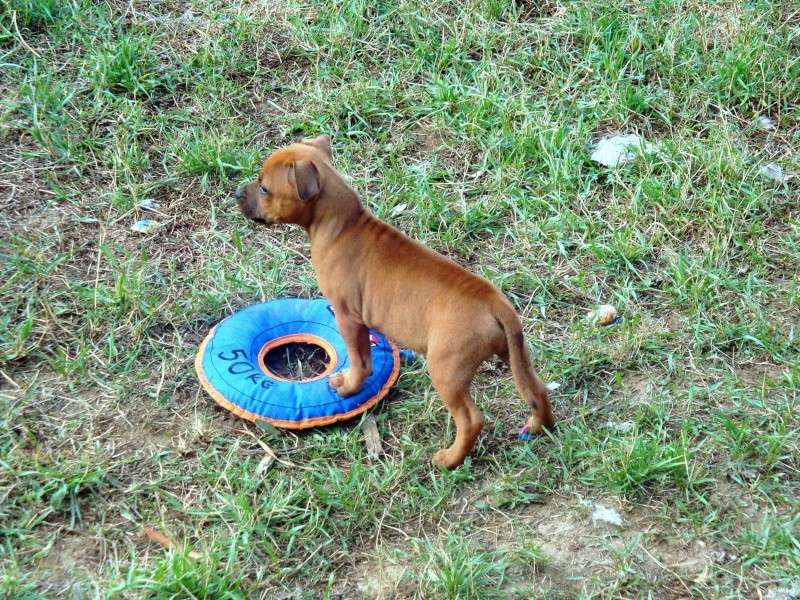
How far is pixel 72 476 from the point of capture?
16.4 ft

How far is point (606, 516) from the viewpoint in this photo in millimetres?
4984

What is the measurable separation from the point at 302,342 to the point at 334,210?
115cm

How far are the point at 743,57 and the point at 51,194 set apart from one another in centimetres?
562

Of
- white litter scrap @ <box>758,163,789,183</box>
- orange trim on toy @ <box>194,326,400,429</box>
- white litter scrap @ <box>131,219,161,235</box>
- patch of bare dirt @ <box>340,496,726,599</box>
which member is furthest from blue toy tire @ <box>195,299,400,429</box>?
white litter scrap @ <box>758,163,789,183</box>

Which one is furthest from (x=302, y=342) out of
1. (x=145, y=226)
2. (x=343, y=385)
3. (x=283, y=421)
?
(x=145, y=226)

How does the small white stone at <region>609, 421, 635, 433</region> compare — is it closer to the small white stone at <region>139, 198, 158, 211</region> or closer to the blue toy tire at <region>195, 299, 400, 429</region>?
the blue toy tire at <region>195, 299, 400, 429</region>

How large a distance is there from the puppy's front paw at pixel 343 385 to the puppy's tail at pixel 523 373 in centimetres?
99

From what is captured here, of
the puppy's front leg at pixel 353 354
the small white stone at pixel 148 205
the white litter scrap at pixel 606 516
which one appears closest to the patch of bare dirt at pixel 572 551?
the white litter scrap at pixel 606 516

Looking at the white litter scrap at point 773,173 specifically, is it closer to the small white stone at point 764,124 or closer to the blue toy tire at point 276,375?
the small white stone at point 764,124

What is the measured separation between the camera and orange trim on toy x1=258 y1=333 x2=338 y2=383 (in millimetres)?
5773

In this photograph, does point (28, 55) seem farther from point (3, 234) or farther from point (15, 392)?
point (15, 392)

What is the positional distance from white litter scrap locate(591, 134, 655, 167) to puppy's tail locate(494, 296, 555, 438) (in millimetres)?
2762

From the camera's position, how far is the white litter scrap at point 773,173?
7312 millimetres

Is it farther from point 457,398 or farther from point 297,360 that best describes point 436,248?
point 457,398
